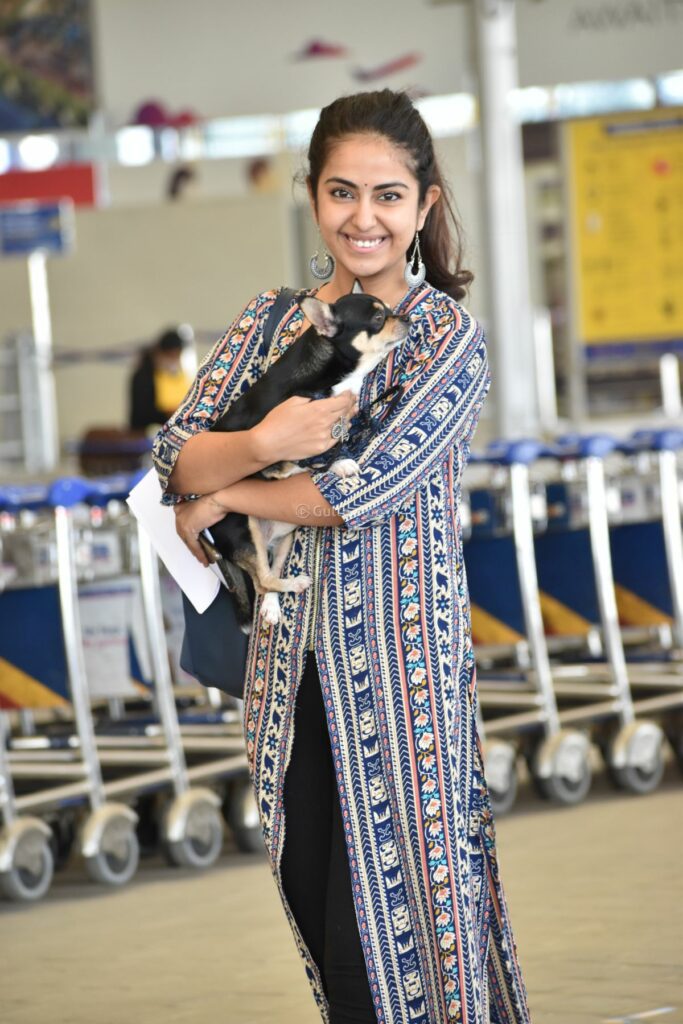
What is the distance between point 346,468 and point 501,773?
4085 mm

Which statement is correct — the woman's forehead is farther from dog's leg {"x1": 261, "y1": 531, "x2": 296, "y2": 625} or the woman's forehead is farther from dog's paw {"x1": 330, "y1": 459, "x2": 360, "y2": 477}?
dog's leg {"x1": 261, "y1": 531, "x2": 296, "y2": 625}

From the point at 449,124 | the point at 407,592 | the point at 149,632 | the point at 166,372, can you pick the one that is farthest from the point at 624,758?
the point at 449,124

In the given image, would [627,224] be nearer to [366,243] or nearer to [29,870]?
[29,870]

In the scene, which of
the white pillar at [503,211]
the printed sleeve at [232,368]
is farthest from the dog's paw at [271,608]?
the white pillar at [503,211]

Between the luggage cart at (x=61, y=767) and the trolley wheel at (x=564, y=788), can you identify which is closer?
the luggage cart at (x=61, y=767)

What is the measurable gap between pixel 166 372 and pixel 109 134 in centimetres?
540

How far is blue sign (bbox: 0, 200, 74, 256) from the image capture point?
1620 cm

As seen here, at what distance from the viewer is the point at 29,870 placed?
18.0 feet

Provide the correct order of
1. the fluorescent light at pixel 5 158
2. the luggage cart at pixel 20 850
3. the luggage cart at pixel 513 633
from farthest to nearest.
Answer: the fluorescent light at pixel 5 158
the luggage cart at pixel 513 633
the luggage cart at pixel 20 850

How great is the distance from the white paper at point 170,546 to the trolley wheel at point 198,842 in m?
3.14

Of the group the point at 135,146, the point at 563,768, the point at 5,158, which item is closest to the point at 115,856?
the point at 563,768

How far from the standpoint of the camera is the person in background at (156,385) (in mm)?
11094

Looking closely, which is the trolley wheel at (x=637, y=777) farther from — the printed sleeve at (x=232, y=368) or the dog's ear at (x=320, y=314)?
the dog's ear at (x=320, y=314)

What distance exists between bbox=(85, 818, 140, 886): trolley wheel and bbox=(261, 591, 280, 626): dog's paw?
311 centimetres
